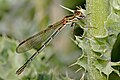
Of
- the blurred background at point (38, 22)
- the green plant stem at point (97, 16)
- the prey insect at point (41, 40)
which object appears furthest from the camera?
the blurred background at point (38, 22)

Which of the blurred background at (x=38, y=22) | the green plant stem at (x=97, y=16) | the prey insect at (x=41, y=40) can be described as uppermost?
the green plant stem at (x=97, y=16)

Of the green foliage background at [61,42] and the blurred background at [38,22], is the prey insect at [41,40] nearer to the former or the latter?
the green foliage background at [61,42]

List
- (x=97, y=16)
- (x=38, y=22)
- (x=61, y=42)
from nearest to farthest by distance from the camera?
(x=97, y=16)
(x=38, y=22)
(x=61, y=42)

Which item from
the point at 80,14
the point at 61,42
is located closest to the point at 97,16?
the point at 80,14

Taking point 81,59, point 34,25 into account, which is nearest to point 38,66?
point 81,59

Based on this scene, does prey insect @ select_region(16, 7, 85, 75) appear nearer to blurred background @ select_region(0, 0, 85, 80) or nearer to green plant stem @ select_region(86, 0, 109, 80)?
green plant stem @ select_region(86, 0, 109, 80)

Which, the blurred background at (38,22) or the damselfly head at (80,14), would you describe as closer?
the damselfly head at (80,14)

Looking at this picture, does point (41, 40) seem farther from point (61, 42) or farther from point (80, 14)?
point (61, 42)

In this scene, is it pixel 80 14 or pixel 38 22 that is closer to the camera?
pixel 80 14

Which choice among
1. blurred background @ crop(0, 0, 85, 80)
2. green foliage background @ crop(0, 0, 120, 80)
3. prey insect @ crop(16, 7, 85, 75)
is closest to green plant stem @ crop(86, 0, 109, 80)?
green foliage background @ crop(0, 0, 120, 80)

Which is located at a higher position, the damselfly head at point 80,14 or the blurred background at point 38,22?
the damselfly head at point 80,14

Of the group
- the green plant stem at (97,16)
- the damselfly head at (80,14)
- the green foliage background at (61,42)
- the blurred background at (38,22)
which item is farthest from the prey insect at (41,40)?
the blurred background at (38,22)
